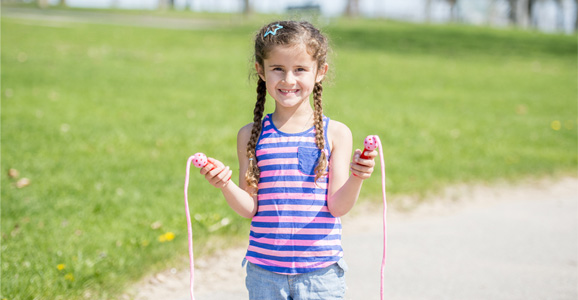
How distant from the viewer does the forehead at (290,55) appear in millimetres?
2111

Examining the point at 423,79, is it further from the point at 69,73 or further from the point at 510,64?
the point at 69,73

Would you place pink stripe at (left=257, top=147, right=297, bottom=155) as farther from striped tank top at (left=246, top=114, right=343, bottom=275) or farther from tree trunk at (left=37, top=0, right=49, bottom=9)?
tree trunk at (left=37, top=0, right=49, bottom=9)

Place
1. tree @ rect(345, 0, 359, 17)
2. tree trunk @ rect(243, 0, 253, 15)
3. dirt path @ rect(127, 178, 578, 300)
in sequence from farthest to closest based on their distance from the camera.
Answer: tree @ rect(345, 0, 359, 17) < tree trunk @ rect(243, 0, 253, 15) < dirt path @ rect(127, 178, 578, 300)

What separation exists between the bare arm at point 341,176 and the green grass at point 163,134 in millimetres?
395

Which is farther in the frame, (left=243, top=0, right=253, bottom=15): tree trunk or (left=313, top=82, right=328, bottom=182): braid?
(left=243, top=0, right=253, bottom=15): tree trunk

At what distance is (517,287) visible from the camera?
3383 millimetres

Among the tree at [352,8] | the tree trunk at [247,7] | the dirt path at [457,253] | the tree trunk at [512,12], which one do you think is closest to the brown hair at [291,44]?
the dirt path at [457,253]

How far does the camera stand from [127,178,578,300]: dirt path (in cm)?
331

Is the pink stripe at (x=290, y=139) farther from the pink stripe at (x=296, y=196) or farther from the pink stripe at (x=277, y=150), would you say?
the pink stripe at (x=296, y=196)

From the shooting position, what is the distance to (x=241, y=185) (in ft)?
7.32

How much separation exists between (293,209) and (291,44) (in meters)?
0.60

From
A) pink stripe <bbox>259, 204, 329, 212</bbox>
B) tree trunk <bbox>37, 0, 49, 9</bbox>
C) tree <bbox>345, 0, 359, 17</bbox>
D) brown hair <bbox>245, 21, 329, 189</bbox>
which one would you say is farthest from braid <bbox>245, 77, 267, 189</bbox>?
tree trunk <bbox>37, 0, 49, 9</bbox>

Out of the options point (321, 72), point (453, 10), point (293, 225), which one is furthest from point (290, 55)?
point (453, 10)

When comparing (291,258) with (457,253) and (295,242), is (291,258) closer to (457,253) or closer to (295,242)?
(295,242)
